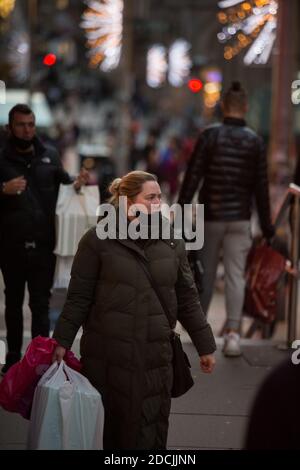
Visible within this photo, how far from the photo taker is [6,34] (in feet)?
137

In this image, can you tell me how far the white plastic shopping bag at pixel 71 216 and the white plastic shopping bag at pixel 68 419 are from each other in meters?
2.90

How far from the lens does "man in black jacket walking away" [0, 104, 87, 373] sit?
727cm

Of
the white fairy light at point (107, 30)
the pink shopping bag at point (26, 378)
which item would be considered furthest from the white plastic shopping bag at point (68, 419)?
the white fairy light at point (107, 30)

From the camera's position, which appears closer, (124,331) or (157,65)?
(124,331)

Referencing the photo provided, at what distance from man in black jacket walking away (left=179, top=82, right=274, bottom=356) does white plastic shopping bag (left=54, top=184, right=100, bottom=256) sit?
2.47ft

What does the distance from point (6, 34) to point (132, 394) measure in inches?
1506

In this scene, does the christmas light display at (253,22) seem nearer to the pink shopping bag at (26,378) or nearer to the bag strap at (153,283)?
the bag strap at (153,283)

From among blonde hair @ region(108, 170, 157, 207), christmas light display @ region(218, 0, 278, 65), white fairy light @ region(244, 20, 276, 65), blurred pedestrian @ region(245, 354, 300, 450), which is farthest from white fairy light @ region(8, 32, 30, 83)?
blurred pedestrian @ region(245, 354, 300, 450)

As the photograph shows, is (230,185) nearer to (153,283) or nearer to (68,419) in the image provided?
(153,283)

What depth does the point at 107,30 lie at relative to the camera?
90.8ft

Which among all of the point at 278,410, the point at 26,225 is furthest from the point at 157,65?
the point at 278,410

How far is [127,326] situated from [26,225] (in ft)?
7.91

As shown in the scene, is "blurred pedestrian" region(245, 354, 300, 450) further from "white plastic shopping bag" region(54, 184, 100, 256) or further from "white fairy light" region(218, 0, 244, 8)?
"white fairy light" region(218, 0, 244, 8)
